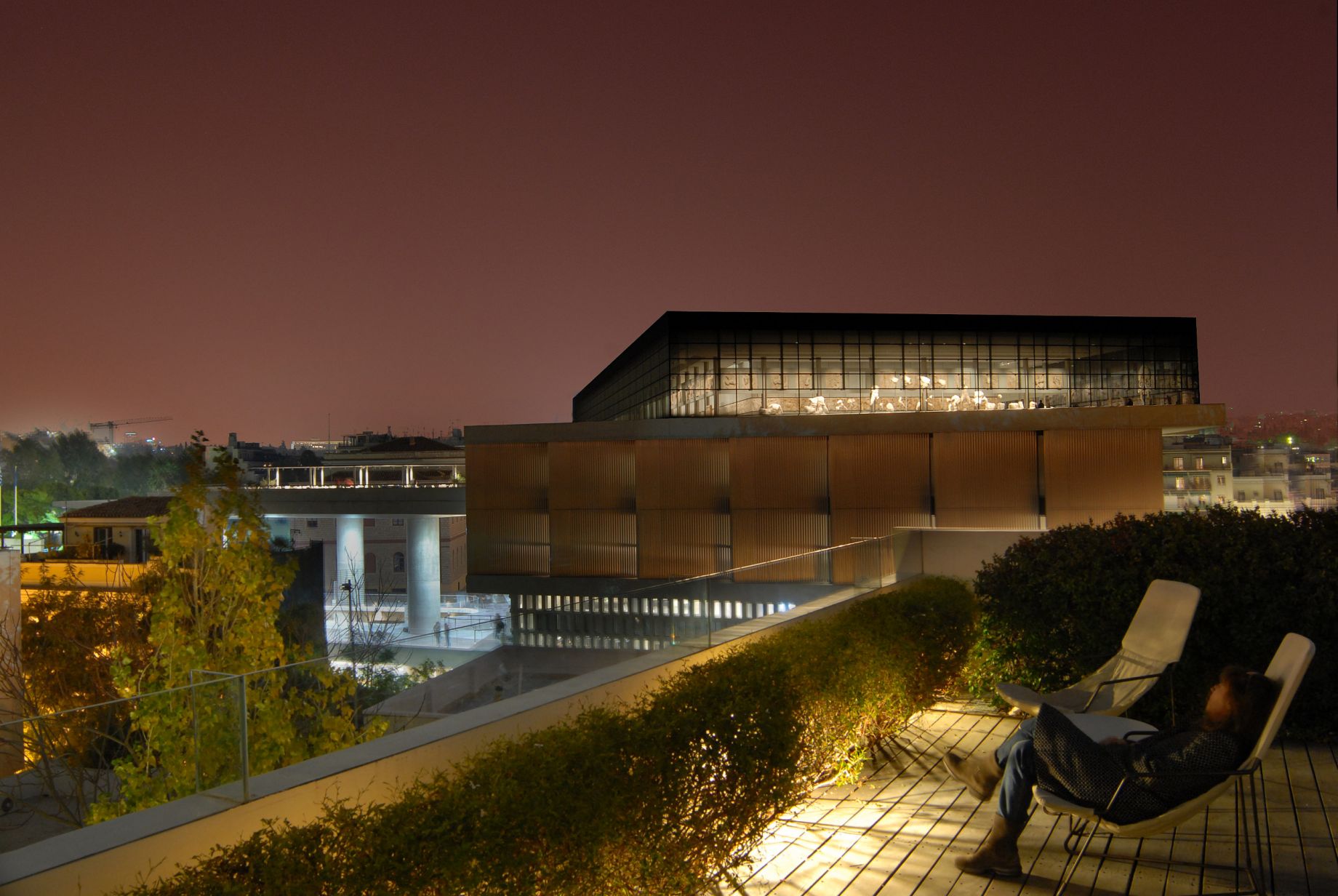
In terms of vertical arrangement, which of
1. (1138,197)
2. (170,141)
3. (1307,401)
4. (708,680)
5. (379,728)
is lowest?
(379,728)

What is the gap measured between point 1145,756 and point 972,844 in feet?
3.50

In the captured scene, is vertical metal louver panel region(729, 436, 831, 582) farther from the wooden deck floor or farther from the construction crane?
the construction crane

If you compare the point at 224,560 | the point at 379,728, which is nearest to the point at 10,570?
the point at 224,560

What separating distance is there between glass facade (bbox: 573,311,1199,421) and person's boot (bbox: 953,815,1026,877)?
24.9 m

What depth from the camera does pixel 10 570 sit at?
1748 cm

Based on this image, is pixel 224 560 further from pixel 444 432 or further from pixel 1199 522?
pixel 444 432

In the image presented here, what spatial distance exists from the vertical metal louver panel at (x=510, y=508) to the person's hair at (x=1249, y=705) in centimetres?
1876

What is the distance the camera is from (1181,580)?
223 inches

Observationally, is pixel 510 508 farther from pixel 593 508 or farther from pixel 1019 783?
pixel 1019 783

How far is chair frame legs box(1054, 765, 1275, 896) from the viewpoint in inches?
133

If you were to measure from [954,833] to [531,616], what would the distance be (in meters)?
2.30

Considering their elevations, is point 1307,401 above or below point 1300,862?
above

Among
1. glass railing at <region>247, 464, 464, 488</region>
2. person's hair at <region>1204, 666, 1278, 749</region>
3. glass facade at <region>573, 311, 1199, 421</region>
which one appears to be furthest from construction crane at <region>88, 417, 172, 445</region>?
person's hair at <region>1204, 666, 1278, 749</region>

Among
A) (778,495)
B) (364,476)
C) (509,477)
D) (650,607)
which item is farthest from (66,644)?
(650,607)
